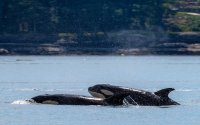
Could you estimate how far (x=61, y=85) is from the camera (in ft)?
255

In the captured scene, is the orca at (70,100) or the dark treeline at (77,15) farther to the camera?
the dark treeline at (77,15)

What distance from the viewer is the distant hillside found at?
181 metres

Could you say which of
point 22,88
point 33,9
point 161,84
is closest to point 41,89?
point 22,88

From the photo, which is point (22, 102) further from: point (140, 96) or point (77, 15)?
point (77, 15)

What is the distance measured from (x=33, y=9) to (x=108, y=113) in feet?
460

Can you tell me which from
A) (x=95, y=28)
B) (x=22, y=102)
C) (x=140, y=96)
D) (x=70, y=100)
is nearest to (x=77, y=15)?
(x=95, y=28)

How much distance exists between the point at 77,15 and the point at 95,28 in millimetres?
6366

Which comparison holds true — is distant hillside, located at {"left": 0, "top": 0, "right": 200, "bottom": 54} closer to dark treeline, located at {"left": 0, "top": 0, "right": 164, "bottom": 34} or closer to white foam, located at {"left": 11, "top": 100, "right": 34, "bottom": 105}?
dark treeline, located at {"left": 0, "top": 0, "right": 164, "bottom": 34}

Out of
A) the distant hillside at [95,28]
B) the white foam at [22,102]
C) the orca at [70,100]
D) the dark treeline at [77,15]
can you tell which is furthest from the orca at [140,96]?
the dark treeline at [77,15]

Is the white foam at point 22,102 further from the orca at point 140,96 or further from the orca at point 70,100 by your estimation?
the orca at point 140,96

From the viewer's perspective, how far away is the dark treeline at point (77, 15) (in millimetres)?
187625

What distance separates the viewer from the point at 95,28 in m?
192

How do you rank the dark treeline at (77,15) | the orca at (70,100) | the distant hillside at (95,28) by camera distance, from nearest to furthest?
the orca at (70,100) → the distant hillside at (95,28) → the dark treeline at (77,15)

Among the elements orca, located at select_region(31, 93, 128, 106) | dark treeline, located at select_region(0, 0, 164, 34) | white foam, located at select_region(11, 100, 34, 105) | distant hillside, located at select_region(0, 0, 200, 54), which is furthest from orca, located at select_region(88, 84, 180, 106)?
dark treeline, located at select_region(0, 0, 164, 34)
